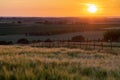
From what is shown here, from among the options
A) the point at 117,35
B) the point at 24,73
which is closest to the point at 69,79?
the point at 24,73

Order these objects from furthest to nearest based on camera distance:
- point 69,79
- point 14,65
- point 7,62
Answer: point 7,62 < point 14,65 < point 69,79

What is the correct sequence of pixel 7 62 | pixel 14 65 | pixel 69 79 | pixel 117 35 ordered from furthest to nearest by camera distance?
pixel 117 35
pixel 7 62
pixel 14 65
pixel 69 79

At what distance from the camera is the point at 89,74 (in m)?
10.7

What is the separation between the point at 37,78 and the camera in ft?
29.7

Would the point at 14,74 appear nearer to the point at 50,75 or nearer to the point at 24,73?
the point at 24,73

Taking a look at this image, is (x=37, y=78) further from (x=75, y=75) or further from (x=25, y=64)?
(x=25, y=64)

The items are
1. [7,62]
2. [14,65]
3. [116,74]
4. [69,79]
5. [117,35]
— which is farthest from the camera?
[117,35]

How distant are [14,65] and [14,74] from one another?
214 centimetres

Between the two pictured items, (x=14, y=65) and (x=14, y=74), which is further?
(x=14, y=65)

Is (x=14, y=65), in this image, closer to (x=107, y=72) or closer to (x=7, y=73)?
(x=7, y=73)

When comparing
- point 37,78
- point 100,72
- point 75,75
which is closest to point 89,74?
point 100,72

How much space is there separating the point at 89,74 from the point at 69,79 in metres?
1.92

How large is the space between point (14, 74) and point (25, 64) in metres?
2.22

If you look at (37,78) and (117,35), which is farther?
(117,35)
